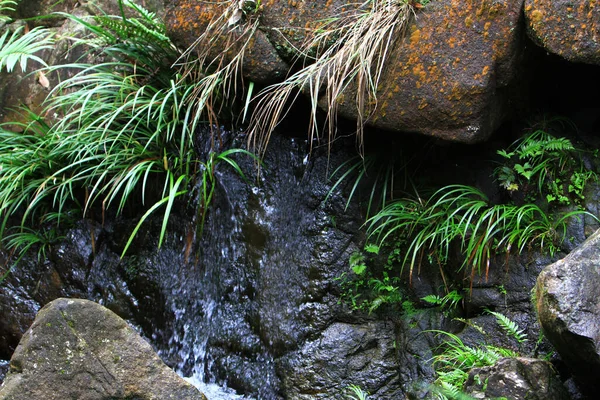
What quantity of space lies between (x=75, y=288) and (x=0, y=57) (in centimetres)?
180

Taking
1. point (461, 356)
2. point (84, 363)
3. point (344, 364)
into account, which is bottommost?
point (344, 364)

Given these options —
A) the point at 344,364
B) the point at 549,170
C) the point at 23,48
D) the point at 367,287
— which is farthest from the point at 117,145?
the point at 549,170

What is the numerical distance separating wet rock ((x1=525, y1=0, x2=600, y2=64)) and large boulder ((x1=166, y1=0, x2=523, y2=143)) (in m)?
0.11

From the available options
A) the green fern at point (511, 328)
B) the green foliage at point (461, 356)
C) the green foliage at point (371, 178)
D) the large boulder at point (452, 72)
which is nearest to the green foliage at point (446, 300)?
the green foliage at point (461, 356)

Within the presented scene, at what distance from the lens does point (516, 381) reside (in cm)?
212

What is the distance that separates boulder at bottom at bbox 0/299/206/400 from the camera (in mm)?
2598

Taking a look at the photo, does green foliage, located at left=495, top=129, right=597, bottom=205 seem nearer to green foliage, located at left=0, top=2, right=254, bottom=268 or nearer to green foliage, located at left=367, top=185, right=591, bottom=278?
green foliage, located at left=367, top=185, right=591, bottom=278

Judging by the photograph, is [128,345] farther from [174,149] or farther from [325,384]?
[174,149]

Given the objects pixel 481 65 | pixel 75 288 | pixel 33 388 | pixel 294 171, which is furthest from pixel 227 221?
pixel 481 65

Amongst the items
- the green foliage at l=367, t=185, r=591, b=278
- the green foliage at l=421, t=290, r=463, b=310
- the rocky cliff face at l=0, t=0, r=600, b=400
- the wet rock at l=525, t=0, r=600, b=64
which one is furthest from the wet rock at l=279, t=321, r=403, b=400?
the wet rock at l=525, t=0, r=600, b=64

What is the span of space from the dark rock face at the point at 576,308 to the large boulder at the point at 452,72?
0.96 meters

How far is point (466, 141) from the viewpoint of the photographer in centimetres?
302

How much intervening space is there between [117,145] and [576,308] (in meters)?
2.95

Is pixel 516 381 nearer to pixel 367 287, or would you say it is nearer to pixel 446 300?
pixel 446 300
